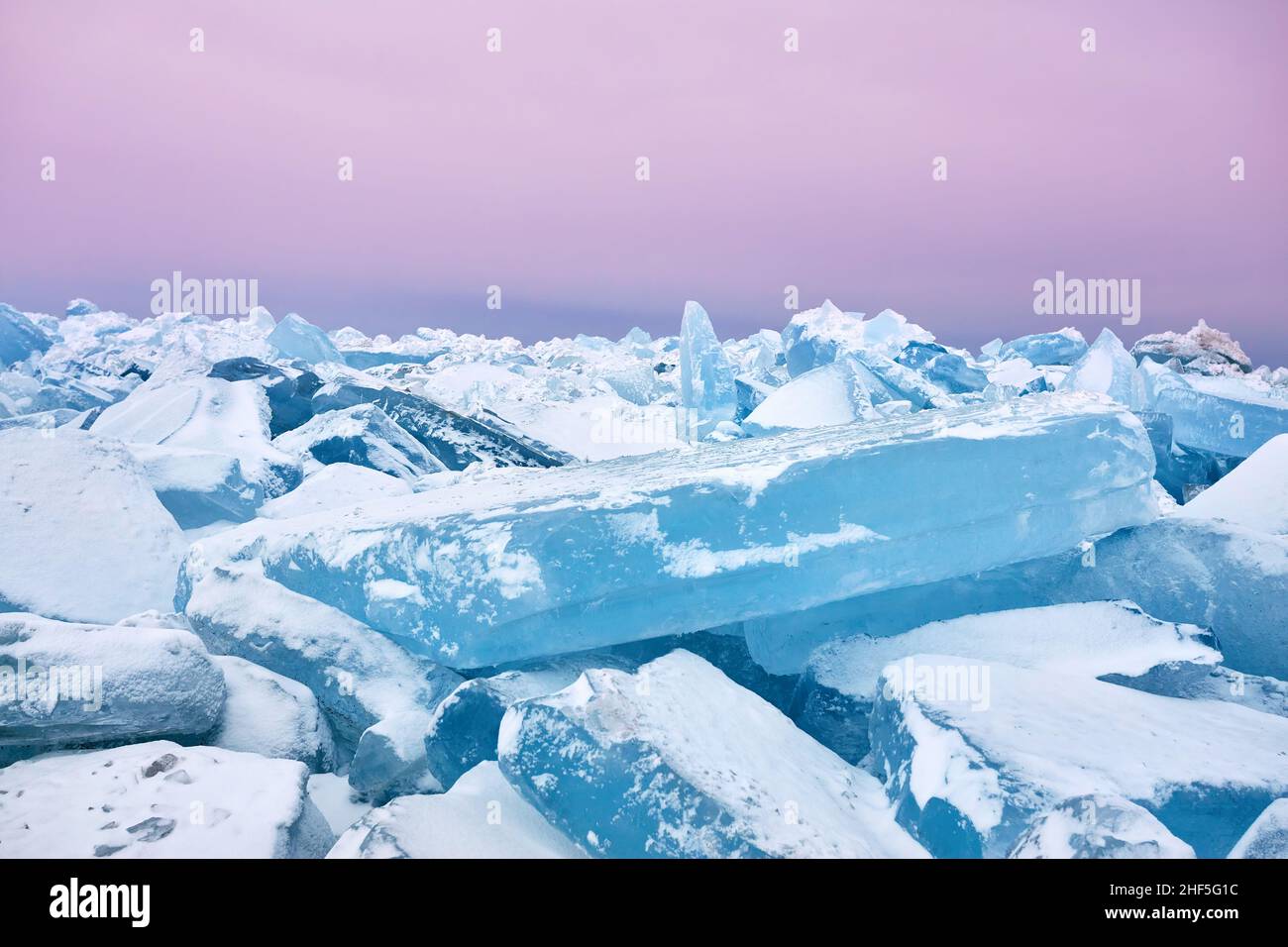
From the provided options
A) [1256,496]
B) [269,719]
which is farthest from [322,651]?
[1256,496]

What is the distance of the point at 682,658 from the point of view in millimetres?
2117

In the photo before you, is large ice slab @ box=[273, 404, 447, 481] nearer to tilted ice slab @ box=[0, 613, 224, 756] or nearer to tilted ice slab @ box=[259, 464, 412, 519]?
tilted ice slab @ box=[259, 464, 412, 519]

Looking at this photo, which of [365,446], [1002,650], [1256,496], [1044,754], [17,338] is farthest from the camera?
[17,338]

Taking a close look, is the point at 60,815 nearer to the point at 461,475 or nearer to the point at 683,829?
the point at 683,829

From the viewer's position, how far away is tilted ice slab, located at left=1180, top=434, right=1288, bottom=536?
10.3ft

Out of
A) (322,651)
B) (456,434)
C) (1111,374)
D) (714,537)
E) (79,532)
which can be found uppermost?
(1111,374)

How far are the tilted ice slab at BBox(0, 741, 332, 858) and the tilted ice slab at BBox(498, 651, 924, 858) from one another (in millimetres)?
474

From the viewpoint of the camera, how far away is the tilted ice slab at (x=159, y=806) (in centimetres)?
149

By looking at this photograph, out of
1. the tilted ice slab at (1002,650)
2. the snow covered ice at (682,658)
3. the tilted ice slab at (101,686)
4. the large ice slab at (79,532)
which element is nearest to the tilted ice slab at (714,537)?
the snow covered ice at (682,658)

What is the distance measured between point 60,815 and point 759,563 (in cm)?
168

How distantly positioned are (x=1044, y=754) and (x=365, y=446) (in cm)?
407

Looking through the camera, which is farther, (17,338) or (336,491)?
Answer: (17,338)

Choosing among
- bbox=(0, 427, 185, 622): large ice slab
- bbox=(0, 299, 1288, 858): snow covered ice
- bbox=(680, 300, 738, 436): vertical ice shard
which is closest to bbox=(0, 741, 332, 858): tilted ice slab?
bbox=(0, 299, 1288, 858): snow covered ice

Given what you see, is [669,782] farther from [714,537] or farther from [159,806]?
[159,806]
